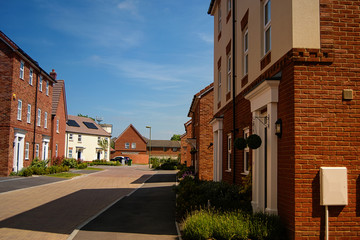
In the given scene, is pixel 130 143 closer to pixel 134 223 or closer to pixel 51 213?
pixel 51 213

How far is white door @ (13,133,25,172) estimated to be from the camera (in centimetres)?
2678

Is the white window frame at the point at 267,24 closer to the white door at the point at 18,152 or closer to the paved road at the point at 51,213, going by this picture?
the paved road at the point at 51,213

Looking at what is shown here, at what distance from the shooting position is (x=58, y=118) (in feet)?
132

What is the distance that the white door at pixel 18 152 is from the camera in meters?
26.8

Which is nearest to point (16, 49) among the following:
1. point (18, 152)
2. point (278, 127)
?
point (18, 152)

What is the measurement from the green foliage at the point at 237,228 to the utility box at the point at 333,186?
104 centimetres

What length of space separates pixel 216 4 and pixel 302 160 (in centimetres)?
1299

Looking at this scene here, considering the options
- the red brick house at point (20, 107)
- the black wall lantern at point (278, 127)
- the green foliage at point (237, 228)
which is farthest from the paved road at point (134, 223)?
the red brick house at point (20, 107)

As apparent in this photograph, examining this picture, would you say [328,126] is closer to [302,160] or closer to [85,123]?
[302,160]

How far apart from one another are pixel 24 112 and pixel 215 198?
2261 cm

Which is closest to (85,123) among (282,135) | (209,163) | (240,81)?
(209,163)

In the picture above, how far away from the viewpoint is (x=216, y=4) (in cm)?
1777

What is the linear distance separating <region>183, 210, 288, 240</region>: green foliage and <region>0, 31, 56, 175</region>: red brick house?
21.8 meters

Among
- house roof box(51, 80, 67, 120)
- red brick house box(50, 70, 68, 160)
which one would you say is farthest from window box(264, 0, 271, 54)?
house roof box(51, 80, 67, 120)
